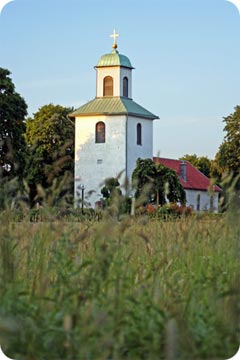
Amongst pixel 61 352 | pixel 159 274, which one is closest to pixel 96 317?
pixel 61 352

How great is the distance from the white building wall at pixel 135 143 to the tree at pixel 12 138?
0.73 metres

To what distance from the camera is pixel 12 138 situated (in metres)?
6.66

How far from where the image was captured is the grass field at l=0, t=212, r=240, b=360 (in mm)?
2201

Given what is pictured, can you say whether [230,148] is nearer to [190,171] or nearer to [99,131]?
[190,171]

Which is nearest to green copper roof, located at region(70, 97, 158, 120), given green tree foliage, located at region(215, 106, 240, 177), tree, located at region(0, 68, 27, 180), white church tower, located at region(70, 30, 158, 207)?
white church tower, located at region(70, 30, 158, 207)

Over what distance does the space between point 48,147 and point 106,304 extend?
1.82 m

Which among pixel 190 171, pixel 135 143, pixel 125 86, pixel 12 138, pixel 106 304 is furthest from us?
pixel 12 138

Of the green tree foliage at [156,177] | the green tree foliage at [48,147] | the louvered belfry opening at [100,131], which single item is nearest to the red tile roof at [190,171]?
the green tree foliage at [156,177]

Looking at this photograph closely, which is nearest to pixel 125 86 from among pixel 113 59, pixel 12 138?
pixel 113 59

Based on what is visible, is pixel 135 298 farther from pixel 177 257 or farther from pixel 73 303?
pixel 177 257

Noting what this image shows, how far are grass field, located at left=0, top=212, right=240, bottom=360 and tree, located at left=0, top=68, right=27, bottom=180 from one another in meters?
0.46

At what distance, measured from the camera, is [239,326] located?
2508mm

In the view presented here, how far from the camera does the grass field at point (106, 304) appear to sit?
2201 mm

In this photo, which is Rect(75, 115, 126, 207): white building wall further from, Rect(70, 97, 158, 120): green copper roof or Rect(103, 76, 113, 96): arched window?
Rect(103, 76, 113, 96): arched window
